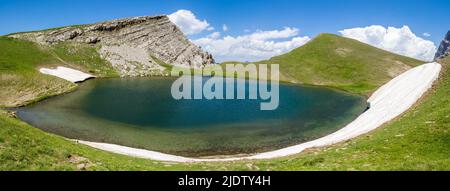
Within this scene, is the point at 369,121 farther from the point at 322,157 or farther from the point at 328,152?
the point at 322,157

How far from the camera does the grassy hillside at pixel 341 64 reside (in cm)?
14545

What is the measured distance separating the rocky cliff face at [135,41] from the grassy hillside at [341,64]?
169 ft

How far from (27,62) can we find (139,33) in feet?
236

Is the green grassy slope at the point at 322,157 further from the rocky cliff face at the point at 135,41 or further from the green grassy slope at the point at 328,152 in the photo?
the rocky cliff face at the point at 135,41

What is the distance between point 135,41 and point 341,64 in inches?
4217

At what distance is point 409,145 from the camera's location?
28.3 meters

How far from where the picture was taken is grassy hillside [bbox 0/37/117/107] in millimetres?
81619

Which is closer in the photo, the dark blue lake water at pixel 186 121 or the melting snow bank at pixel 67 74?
the dark blue lake water at pixel 186 121

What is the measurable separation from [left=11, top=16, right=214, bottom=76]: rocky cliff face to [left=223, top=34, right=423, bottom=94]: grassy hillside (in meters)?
51.5

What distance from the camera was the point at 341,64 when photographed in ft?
530

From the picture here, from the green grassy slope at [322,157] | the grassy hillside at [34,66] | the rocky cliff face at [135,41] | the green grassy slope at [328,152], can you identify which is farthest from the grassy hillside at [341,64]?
the green grassy slope at [322,157]

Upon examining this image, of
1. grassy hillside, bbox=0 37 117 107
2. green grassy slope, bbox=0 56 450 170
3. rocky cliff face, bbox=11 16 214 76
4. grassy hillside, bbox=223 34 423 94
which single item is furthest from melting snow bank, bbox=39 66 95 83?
green grassy slope, bbox=0 56 450 170
